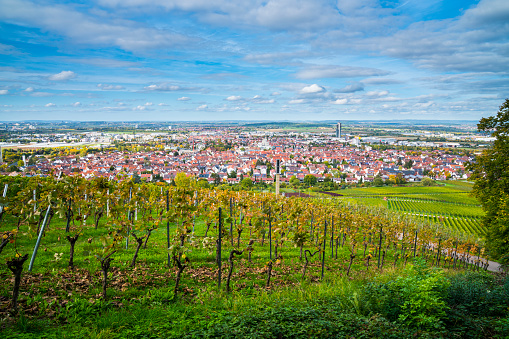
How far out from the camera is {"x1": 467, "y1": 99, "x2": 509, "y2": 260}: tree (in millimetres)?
14609

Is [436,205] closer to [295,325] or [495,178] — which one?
Answer: [495,178]

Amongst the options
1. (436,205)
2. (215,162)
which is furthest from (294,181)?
(436,205)

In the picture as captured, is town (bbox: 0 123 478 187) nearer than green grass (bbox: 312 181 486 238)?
No

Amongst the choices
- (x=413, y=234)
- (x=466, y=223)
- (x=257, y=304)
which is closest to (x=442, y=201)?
(x=466, y=223)

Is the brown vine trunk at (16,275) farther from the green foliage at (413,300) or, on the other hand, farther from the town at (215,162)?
the town at (215,162)

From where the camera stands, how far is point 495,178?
15.8 m

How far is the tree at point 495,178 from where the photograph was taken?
575 inches

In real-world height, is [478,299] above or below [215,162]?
above

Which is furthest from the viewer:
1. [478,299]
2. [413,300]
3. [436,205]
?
[436,205]

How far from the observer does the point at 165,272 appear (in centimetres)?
687

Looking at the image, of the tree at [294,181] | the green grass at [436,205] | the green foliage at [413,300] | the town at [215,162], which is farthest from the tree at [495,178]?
the tree at [294,181]

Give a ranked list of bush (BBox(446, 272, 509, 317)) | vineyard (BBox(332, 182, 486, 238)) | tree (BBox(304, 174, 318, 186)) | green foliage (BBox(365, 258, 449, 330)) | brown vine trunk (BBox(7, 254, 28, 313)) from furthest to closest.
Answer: tree (BBox(304, 174, 318, 186)) → vineyard (BBox(332, 182, 486, 238)) → bush (BBox(446, 272, 509, 317)) → green foliage (BBox(365, 258, 449, 330)) → brown vine trunk (BBox(7, 254, 28, 313))

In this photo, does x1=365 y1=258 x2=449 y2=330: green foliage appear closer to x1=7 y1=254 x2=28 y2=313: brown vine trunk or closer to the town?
x1=7 y1=254 x2=28 y2=313: brown vine trunk

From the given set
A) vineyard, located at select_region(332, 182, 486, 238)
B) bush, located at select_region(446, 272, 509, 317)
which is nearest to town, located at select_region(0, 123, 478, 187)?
vineyard, located at select_region(332, 182, 486, 238)
